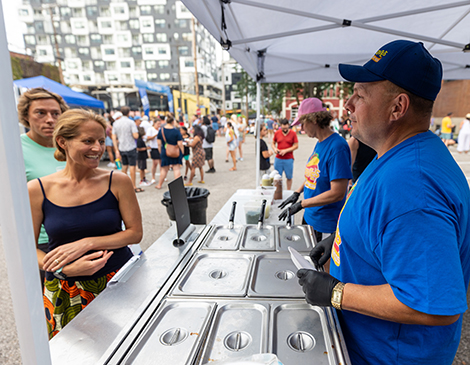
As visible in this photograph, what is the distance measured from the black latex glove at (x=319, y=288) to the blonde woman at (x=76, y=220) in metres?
1.04

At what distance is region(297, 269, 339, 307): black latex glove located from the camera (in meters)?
0.93

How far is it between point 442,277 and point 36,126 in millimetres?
2382

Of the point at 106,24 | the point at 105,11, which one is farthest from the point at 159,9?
the point at 106,24

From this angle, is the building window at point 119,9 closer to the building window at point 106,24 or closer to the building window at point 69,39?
the building window at point 106,24

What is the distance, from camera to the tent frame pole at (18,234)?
1.38ft

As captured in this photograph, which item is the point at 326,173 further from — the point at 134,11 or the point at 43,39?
the point at 43,39

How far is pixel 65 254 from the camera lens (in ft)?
Answer: 4.51

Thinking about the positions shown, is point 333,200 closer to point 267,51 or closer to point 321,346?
point 321,346

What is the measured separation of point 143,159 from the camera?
7.22 meters

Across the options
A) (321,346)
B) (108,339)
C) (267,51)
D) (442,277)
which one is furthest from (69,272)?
(267,51)

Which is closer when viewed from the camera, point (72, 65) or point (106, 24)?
point (72, 65)

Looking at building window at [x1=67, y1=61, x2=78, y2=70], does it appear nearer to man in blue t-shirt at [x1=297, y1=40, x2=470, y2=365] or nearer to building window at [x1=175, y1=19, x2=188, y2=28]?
building window at [x1=175, y1=19, x2=188, y2=28]

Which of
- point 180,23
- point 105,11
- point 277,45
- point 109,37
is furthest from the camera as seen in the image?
point 180,23

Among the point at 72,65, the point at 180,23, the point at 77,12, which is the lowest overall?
the point at 72,65
